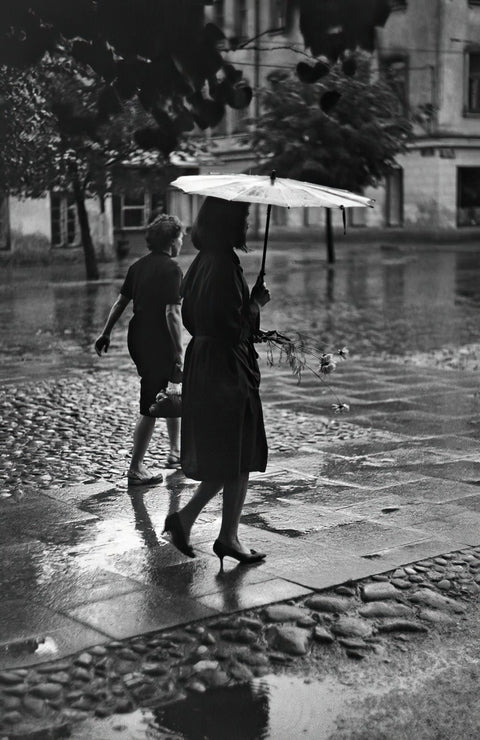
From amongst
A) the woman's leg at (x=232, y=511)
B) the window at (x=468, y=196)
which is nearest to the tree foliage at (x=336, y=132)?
the window at (x=468, y=196)

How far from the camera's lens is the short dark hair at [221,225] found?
5621 mm

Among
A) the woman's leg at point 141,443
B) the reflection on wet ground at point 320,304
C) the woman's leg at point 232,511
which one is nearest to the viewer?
the woman's leg at point 232,511

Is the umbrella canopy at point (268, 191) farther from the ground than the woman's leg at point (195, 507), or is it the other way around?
the umbrella canopy at point (268, 191)

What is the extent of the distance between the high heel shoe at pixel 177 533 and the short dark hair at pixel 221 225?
4.17 ft

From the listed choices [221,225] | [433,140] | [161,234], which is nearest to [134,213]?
[433,140]

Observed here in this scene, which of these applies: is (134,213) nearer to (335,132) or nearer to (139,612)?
(335,132)

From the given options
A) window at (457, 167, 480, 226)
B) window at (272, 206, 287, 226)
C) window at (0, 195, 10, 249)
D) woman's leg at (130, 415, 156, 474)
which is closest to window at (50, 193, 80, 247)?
window at (0, 195, 10, 249)

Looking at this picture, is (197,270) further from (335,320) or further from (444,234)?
(444,234)

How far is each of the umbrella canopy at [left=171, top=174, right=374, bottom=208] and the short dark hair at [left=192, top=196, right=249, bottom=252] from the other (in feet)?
0.34

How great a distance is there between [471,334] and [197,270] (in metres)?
→ 10.6

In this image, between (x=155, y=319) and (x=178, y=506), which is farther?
(x=155, y=319)

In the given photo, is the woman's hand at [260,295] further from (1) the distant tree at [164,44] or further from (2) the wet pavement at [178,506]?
(2) the wet pavement at [178,506]

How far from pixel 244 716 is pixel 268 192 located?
246cm

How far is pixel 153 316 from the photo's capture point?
759 centimetres
